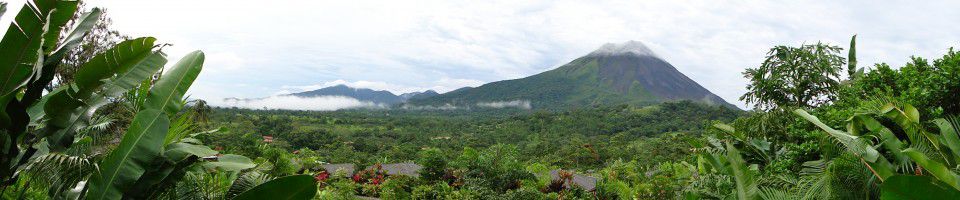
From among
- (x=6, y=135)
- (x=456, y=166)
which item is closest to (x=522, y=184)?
(x=456, y=166)

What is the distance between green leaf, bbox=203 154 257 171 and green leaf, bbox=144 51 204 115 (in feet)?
1.30

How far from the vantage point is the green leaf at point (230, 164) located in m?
3.41

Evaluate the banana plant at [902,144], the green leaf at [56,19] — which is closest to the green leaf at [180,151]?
the green leaf at [56,19]

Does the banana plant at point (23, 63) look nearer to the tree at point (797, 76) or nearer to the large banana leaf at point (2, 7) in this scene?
the large banana leaf at point (2, 7)

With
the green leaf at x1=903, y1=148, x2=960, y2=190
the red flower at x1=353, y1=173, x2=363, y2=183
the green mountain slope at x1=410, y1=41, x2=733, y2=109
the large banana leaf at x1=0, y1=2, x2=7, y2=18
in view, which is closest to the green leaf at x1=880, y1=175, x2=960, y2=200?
the green leaf at x1=903, y1=148, x2=960, y2=190

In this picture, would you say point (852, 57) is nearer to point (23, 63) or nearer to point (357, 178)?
point (23, 63)

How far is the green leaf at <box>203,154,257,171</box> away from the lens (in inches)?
134

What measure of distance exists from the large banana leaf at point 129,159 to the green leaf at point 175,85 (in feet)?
1.33

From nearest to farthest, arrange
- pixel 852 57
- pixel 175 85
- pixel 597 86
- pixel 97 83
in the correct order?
1. pixel 97 83
2. pixel 175 85
3. pixel 852 57
4. pixel 597 86

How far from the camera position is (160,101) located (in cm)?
321

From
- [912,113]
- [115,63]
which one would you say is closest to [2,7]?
[115,63]

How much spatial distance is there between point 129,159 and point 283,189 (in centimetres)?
76

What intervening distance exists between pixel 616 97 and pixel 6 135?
100.0 meters

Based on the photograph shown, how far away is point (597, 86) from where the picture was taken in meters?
109
